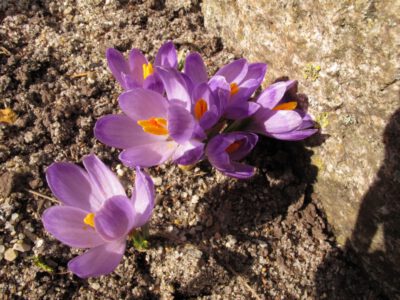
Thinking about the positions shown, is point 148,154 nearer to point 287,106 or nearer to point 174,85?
point 174,85

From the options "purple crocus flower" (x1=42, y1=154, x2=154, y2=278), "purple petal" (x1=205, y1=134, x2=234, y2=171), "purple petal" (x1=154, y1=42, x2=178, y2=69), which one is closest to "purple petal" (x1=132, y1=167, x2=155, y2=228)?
"purple crocus flower" (x1=42, y1=154, x2=154, y2=278)

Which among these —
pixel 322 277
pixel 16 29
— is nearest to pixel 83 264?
pixel 322 277

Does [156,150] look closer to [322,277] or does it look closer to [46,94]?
[46,94]

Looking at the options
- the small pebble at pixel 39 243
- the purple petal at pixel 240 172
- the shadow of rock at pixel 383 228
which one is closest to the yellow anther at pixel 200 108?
the purple petal at pixel 240 172

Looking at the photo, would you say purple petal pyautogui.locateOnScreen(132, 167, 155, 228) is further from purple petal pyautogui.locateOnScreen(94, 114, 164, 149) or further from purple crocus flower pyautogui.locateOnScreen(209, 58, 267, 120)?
purple crocus flower pyautogui.locateOnScreen(209, 58, 267, 120)

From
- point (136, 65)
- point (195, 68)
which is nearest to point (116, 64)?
point (136, 65)

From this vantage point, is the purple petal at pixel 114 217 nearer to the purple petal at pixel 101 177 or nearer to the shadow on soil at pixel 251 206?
the purple petal at pixel 101 177
